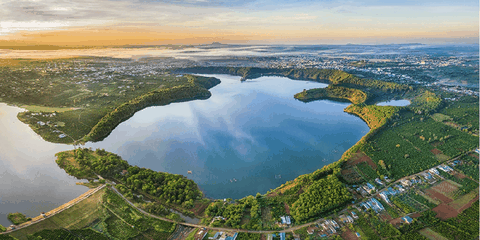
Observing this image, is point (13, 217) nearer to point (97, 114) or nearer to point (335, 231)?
point (97, 114)

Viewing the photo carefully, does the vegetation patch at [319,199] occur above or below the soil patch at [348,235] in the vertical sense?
above

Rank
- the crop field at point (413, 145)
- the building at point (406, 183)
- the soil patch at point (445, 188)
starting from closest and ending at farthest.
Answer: the soil patch at point (445, 188)
the building at point (406, 183)
the crop field at point (413, 145)

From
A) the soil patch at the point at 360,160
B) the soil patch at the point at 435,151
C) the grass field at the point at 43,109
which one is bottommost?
the soil patch at the point at 360,160

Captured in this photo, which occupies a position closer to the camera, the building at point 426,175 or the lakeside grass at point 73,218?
the lakeside grass at point 73,218

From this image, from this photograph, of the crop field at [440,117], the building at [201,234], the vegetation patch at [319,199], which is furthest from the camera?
the crop field at [440,117]

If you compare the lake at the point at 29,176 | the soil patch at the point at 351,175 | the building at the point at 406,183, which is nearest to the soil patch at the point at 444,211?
the building at the point at 406,183

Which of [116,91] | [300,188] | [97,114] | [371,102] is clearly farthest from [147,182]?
[371,102]

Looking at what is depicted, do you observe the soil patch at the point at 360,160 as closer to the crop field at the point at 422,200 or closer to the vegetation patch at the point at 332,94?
the crop field at the point at 422,200
